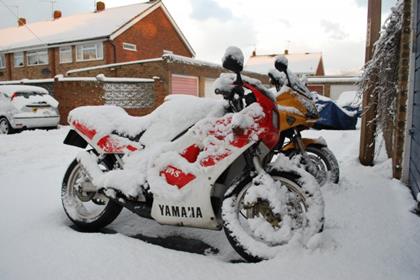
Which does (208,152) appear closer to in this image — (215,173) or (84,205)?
(215,173)

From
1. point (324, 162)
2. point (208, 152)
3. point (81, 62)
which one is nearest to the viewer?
point (208, 152)

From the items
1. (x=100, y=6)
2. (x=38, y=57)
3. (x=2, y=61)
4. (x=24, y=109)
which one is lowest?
(x=24, y=109)

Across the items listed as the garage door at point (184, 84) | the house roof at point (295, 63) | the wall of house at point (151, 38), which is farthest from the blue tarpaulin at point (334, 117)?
the house roof at point (295, 63)

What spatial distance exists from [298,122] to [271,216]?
1.58 metres

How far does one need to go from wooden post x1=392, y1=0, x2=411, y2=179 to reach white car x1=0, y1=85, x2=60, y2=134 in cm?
944

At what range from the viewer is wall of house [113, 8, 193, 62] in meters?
23.5

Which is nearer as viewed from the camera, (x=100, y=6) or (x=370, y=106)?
(x=370, y=106)

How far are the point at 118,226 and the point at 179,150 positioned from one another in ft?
3.34

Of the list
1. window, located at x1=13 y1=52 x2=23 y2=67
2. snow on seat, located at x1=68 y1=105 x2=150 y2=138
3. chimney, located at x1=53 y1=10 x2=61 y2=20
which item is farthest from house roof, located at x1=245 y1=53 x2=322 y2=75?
snow on seat, located at x1=68 y1=105 x2=150 y2=138

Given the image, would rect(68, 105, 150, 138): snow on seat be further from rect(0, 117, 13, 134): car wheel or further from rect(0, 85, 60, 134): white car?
rect(0, 117, 13, 134): car wheel

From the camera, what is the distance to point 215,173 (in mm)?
2441

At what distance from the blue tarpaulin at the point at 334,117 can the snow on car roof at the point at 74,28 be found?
15.6m

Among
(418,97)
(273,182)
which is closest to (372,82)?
(418,97)

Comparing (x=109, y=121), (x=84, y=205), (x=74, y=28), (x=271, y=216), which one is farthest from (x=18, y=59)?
(x=271, y=216)
